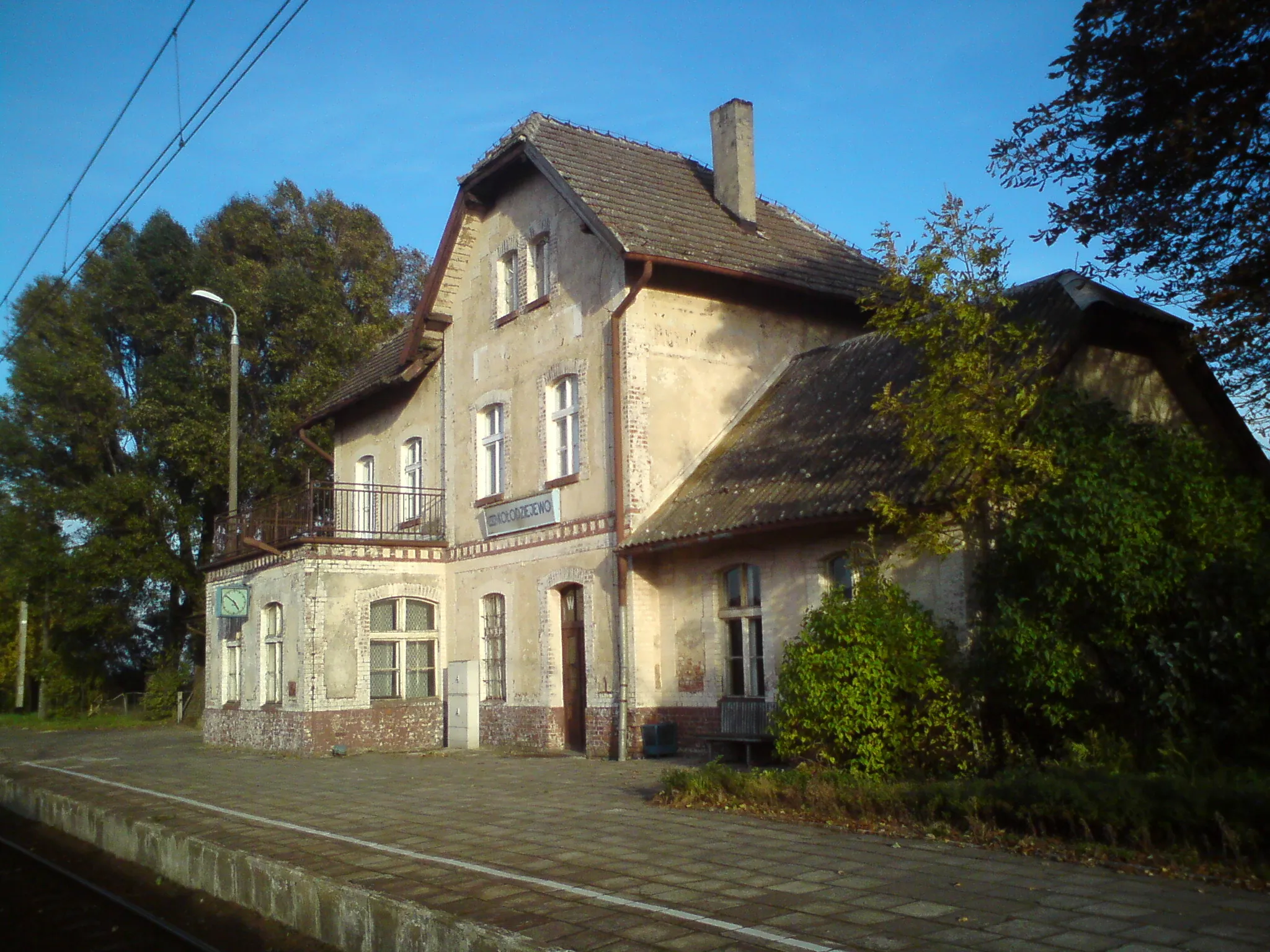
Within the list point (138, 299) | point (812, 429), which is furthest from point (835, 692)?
point (138, 299)

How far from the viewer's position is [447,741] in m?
21.0

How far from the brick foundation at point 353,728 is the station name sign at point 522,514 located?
358 centimetres

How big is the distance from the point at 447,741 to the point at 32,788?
7449 mm

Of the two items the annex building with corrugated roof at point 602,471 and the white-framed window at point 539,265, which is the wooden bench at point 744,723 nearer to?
the annex building with corrugated roof at point 602,471

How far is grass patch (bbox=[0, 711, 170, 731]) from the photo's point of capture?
1350 inches

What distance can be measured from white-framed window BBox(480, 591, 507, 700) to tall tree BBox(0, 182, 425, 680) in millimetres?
16785

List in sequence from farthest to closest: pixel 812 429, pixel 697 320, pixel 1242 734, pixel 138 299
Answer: pixel 138 299, pixel 697 320, pixel 812 429, pixel 1242 734

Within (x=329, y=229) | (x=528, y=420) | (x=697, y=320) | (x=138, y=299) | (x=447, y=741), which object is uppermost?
(x=329, y=229)

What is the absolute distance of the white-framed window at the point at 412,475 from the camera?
23547 millimetres

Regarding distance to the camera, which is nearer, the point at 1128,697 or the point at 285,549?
the point at 1128,697

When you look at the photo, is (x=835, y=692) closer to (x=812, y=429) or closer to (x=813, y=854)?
(x=813, y=854)

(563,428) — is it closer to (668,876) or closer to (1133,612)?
(1133,612)

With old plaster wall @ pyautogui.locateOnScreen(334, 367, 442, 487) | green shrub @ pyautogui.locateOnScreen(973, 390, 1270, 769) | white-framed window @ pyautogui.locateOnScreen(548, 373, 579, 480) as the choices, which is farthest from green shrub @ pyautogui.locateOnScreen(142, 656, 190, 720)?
green shrub @ pyautogui.locateOnScreen(973, 390, 1270, 769)

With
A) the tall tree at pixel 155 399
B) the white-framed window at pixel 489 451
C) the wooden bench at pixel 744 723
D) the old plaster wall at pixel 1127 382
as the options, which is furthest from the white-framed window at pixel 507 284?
the tall tree at pixel 155 399
